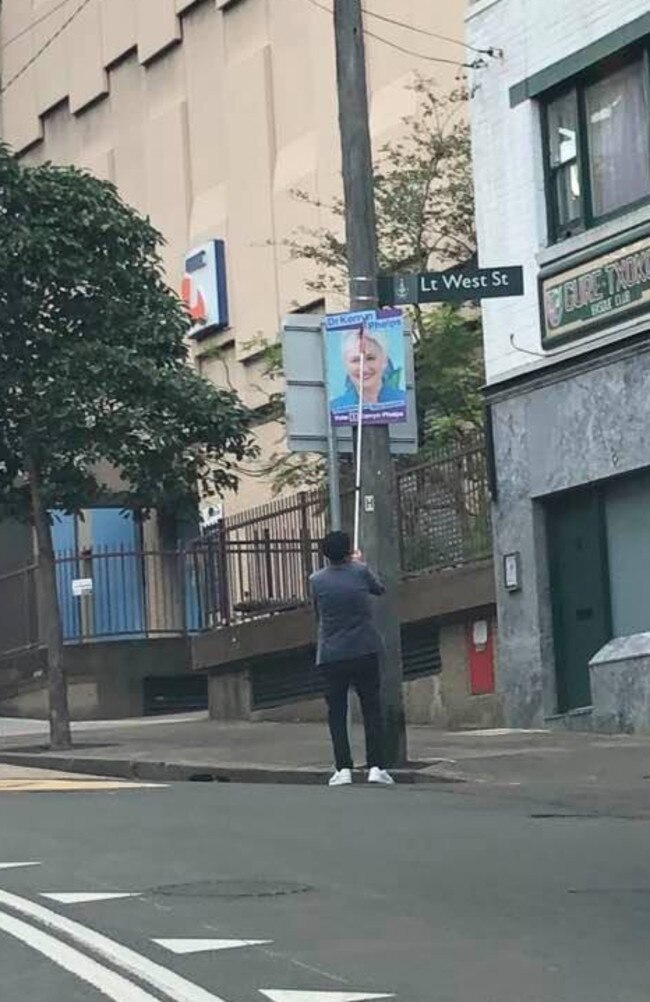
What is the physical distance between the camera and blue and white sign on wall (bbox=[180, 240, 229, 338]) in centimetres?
3297

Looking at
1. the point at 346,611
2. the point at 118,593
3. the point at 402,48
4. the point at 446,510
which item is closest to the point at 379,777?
the point at 346,611

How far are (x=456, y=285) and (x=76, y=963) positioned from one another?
9.09 metres

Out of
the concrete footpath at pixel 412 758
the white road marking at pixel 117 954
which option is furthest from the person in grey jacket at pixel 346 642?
the white road marking at pixel 117 954

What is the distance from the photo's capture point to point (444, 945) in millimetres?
7992

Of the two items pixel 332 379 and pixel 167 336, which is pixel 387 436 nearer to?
pixel 332 379

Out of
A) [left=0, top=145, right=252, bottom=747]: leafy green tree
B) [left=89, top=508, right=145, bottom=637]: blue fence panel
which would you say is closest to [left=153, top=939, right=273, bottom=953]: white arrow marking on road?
[left=0, top=145, right=252, bottom=747]: leafy green tree

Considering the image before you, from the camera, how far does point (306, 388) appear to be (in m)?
16.2

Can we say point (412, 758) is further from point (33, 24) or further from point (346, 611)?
point (33, 24)

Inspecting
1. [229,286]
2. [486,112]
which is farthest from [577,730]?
[229,286]

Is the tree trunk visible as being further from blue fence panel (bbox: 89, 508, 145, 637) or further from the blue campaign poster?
blue fence panel (bbox: 89, 508, 145, 637)

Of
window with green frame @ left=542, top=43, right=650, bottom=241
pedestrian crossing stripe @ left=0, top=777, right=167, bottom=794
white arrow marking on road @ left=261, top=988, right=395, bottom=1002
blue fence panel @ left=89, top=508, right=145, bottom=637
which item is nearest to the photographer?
white arrow marking on road @ left=261, top=988, right=395, bottom=1002

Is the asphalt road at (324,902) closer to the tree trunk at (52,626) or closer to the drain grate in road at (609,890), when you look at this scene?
the drain grate in road at (609,890)

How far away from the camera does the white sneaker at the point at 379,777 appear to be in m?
14.8

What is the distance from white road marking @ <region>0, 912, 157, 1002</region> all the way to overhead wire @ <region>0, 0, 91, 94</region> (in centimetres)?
3048
